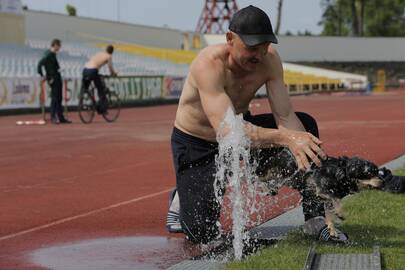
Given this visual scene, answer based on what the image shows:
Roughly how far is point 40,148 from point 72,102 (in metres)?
14.8

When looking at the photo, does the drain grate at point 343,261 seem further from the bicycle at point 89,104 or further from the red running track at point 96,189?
the bicycle at point 89,104

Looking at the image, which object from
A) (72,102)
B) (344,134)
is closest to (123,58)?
(72,102)

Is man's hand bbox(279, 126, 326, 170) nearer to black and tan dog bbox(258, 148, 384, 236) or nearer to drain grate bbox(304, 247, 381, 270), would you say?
black and tan dog bbox(258, 148, 384, 236)

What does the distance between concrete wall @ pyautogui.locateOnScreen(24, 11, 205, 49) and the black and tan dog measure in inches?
1939

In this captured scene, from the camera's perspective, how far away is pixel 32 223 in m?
7.70

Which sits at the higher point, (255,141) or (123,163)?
(255,141)

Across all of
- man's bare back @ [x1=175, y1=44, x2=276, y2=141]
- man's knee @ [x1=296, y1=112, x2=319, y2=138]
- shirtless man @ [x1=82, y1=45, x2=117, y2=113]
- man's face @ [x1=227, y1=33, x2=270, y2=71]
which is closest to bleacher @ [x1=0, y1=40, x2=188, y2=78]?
shirtless man @ [x1=82, y1=45, x2=117, y2=113]

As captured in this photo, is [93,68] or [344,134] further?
[93,68]

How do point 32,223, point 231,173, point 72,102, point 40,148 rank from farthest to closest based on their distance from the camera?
point 72,102 → point 40,148 → point 32,223 → point 231,173

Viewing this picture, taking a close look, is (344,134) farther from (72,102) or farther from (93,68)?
(72,102)

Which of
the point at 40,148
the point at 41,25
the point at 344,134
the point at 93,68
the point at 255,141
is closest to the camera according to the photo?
the point at 255,141

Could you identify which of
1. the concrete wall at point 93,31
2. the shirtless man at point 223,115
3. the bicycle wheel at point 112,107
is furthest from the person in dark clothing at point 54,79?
the concrete wall at point 93,31

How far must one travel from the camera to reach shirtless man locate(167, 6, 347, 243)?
5516 mm

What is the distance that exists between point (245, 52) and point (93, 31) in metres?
56.0
